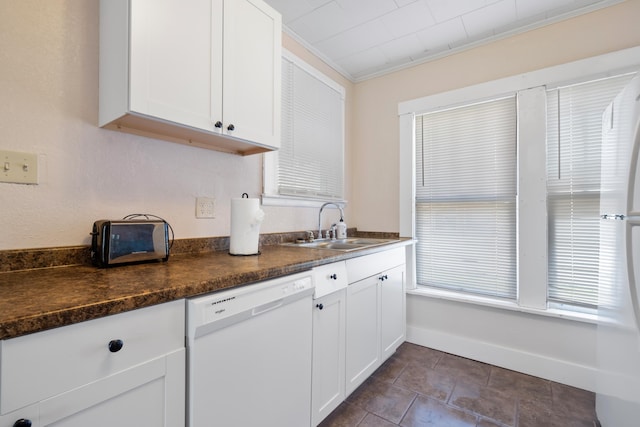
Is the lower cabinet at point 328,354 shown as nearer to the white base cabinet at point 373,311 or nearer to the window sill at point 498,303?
the white base cabinet at point 373,311

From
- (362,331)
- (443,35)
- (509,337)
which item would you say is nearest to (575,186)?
(509,337)

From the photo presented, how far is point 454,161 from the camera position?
2383 mm

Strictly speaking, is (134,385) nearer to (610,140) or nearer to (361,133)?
(610,140)

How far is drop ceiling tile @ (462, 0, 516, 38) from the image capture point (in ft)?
6.20

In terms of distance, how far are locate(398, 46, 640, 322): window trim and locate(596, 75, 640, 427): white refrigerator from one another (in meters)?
0.52

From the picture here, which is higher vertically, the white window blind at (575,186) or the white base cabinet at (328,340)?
the white window blind at (575,186)

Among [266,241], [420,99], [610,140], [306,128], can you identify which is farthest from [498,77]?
[266,241]

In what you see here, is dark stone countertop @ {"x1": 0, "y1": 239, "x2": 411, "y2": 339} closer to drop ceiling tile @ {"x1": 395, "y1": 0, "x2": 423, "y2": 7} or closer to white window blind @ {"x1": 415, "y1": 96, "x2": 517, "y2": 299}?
white window blind @ {"x1": 415, "y1": 96, "x2": 517, "y2": 299}

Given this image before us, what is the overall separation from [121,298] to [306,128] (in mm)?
1904

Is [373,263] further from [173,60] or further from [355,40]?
[355,40]

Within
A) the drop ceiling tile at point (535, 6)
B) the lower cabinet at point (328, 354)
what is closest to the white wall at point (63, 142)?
the lower cabinet at point (328, 354)

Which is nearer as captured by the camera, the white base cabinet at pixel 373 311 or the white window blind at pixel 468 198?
the white base cabinet at pixel 373 311

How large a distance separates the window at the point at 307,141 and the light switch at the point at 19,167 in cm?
115

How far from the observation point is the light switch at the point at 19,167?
100 cm
